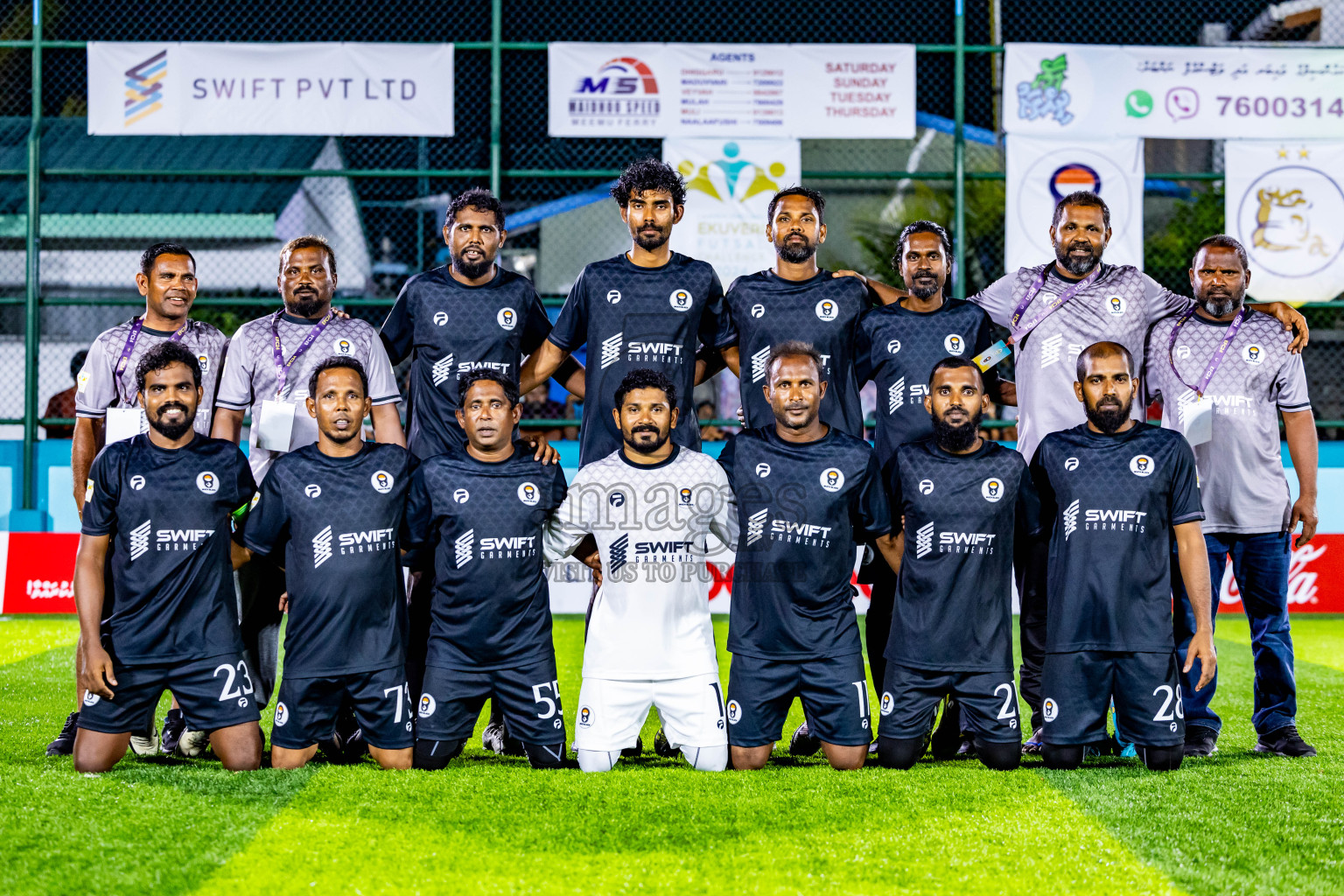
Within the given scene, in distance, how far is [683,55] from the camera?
34.2 ft

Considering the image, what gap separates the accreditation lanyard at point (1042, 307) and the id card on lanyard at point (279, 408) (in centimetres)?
295

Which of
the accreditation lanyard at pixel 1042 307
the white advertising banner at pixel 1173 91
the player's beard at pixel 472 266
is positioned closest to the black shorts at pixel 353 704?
the player's beard at pixel 472 266

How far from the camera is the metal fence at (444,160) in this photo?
1195 centimetres

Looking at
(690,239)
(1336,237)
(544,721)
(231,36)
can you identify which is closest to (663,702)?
(544,721)

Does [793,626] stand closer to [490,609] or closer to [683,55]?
[490,609]

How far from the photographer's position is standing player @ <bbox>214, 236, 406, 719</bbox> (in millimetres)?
5414

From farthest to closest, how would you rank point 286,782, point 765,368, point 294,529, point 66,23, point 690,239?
1. point 66,23
2. point 690,239
3. point 765,368
4. point 294,529
5. point 286,782

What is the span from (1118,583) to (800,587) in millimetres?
1198

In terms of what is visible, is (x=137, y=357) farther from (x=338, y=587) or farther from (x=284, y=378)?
(x=338, y=587)

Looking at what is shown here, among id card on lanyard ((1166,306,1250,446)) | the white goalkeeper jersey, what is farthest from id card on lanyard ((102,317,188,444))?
id card on lanyard ((1166,306,1250,446))

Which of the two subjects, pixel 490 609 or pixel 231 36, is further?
pixel 231 36

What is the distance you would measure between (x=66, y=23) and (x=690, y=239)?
22.2 ft

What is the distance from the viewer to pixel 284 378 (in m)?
5.41

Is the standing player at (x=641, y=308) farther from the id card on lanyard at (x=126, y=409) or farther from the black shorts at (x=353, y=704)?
the id card on lanyard at (x=126, y=409)
